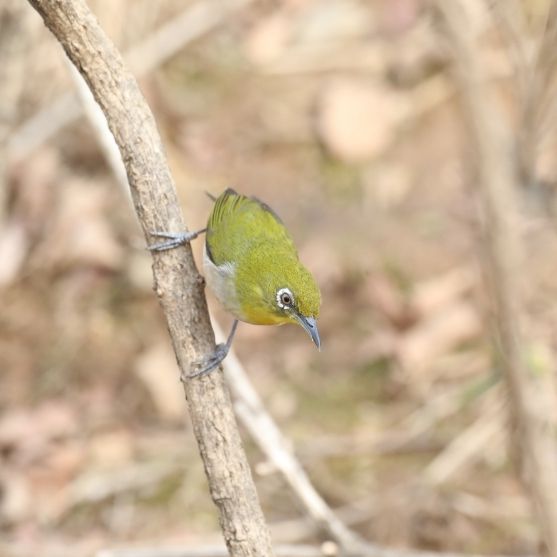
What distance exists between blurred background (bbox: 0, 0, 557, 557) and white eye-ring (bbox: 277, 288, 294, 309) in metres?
1.08

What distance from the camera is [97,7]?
6211 mm

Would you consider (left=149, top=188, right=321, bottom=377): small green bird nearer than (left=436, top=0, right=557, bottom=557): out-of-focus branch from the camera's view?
No

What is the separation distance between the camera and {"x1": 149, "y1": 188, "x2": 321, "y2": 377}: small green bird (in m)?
3.05

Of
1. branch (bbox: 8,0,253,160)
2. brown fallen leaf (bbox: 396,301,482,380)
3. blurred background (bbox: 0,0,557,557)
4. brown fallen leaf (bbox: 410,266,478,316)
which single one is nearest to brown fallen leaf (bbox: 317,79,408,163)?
blurred background (bbox: 0,0,557,557)

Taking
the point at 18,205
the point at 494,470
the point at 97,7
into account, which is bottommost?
the point at 494,470

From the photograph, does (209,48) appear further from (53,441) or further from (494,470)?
(494,470)

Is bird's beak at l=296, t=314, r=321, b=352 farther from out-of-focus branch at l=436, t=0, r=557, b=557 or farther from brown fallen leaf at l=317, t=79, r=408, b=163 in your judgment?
brown fallen leaf at l=317, t=79, r=408, b=163

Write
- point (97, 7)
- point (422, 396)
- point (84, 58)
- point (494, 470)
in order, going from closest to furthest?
point (84, 58)
point (494, 470)
point (422, 396)
point (97, 7)

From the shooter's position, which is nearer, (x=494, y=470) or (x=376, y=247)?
(x=494, y=470)

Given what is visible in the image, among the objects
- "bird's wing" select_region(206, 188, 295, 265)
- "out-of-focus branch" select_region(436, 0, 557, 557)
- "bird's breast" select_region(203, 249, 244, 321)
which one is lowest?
"out-of-focus branch" select_region(436, 0, 557, 557)

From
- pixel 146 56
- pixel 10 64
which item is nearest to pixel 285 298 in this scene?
pixel 10 64

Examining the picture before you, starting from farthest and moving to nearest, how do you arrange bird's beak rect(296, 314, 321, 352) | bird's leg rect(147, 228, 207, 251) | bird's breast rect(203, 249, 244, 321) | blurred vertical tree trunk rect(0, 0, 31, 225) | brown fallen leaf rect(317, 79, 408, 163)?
brown fallen leaf rect(317, 79, 408, 163) < blurred vertical tree trunk rect(0, 0, 31, 225) < bird's breast rect(203, 249, 244, 321) < bird's beak rect(296, 314, 321, 352) < bird's leg rect(147, 228, 207, 251)

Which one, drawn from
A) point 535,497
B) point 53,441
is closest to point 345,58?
point 53,441

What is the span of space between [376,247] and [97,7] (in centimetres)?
228
